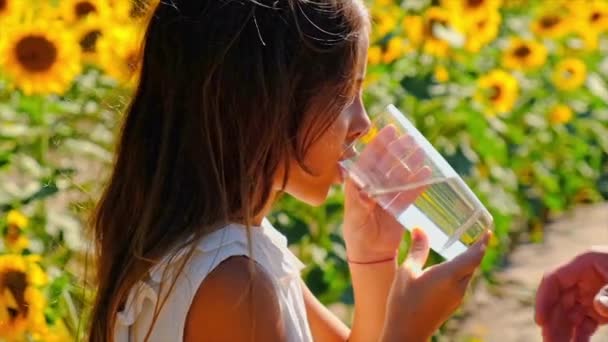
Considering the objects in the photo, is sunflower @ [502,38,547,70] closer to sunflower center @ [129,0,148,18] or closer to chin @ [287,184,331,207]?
sunflower center @ [129,0,148,18]

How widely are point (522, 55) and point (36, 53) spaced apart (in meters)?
1.76

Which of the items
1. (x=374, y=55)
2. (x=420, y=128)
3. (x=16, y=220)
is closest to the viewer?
(x=16, y=220)

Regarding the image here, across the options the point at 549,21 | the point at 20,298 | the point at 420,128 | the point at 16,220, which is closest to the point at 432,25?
the point at 420,128

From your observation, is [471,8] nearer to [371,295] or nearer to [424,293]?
[371,295]

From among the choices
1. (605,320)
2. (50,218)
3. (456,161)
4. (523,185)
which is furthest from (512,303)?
(605,320)

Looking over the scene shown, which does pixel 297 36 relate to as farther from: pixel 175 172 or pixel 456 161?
pixel 456 161

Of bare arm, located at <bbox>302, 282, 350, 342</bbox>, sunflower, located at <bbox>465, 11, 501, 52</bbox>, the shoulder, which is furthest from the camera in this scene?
sunflower, located at <bbox>465, 11, 501, 52</bbox>

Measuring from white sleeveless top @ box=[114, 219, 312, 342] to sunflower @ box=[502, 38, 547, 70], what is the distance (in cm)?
256

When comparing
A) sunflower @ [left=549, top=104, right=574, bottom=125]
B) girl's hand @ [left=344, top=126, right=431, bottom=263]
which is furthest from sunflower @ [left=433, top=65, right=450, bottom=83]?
girl's hand @ [left=344, top=126, right=431, bottom=263]

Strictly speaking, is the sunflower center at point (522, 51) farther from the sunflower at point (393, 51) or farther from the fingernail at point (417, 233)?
the fingernail at point (417, 233)

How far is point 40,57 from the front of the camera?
3152 millimetres

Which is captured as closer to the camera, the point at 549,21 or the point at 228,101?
the point at 228,101

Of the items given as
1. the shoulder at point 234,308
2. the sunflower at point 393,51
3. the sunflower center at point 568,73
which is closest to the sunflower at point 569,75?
the sunflower center at point 568,73

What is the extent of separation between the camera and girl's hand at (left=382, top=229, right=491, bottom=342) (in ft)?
6.15
